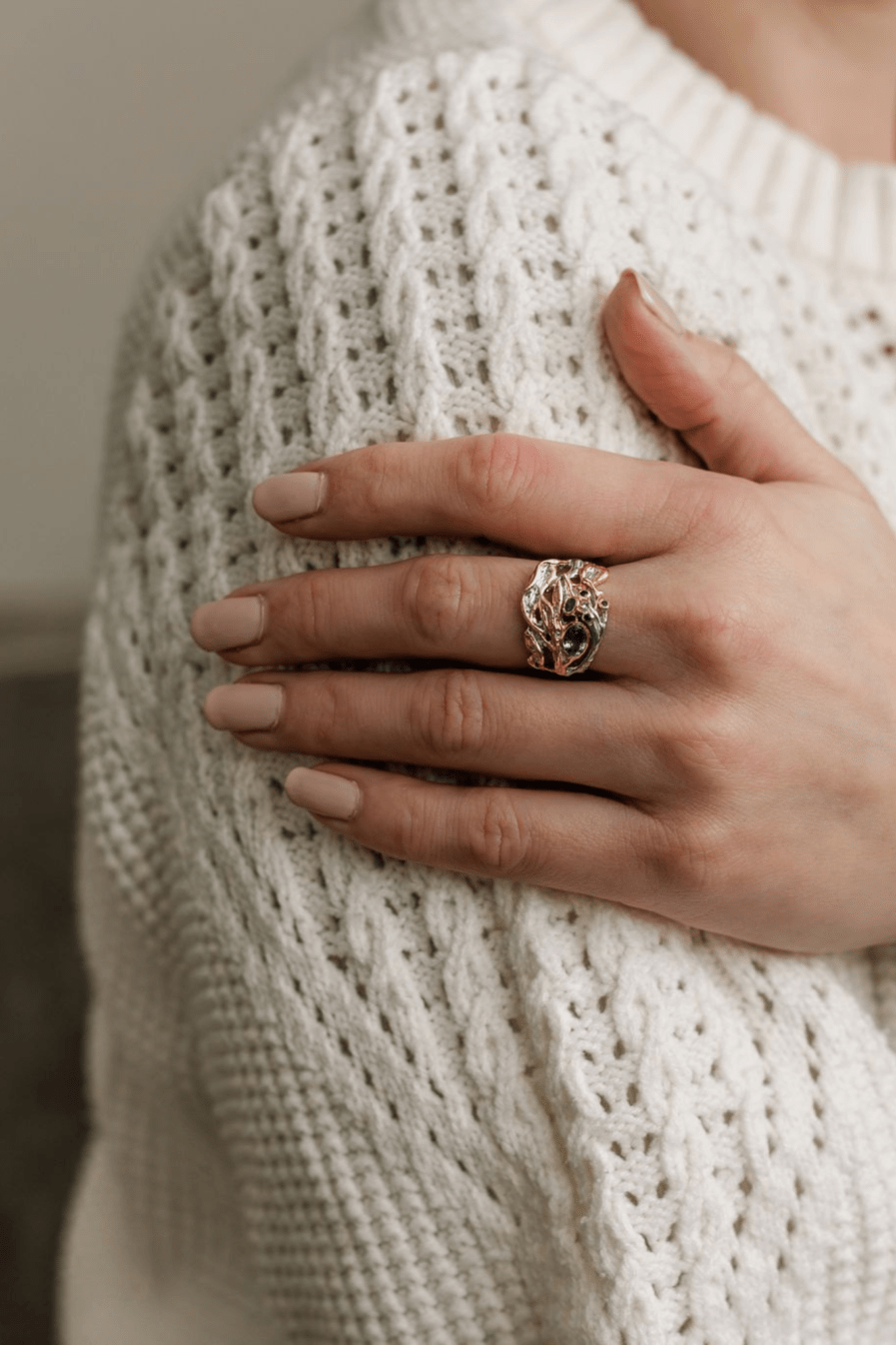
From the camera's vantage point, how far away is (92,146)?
1437 millimetres

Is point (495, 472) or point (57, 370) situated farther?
point (57, 370)

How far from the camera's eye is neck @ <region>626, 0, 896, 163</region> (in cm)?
85

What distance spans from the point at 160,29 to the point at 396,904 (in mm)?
1311

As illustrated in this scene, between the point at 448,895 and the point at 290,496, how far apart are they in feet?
0.85

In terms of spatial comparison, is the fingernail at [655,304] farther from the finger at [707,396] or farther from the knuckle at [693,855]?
the knuckle at [693,855]

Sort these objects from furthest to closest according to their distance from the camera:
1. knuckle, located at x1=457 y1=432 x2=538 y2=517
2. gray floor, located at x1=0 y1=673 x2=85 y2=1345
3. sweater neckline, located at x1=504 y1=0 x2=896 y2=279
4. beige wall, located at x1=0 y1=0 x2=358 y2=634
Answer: gray floor, located at x1=0 y1=673 x2=85 y2=1345 < beige wall, located at x1=0 y1=0 x2=358 y2=634 < sweater neckline, located at x1=504 y1=0 x2=896 y2=279 < knuckle, located at x1=457 y1=432 x2=538 y2=517

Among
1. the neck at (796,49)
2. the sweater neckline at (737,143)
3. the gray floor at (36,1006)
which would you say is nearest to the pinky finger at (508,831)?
the sweater neckline at (737,143)

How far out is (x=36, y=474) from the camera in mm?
1760

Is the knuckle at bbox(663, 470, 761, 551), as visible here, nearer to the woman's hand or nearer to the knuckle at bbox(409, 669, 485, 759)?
the woman's hand

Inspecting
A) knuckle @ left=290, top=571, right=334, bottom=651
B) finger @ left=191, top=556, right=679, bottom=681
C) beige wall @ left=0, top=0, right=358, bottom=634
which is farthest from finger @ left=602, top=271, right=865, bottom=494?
beige wall @ left=0, top=0, right=358, bottom=634

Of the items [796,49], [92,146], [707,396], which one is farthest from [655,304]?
[92,146]

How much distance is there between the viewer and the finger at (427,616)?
0.57m

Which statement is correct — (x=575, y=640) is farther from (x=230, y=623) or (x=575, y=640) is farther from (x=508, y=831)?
(x=230, y=623)

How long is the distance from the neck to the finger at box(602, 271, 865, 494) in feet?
1.28
